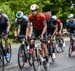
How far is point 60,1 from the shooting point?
3312cm

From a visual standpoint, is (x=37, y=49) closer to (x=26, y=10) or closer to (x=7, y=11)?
(x=7, y=11)

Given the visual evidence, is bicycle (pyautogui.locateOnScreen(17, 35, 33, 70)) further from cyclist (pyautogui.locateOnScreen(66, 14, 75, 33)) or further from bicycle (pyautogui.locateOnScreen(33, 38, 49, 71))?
cyclist (pyautogui.locateOnScreen(66, 14, 75, 33))

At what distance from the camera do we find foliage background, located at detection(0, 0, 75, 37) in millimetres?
26381

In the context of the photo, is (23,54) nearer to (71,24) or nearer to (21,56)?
(21,56)

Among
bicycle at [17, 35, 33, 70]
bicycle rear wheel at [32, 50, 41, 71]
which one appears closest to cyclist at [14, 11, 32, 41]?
bicycle at [17, 35, 33, 70]

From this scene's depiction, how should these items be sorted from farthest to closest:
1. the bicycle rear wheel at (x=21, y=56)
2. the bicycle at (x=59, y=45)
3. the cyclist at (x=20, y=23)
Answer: the bicycle at (x=59, y=45) → the cyclist at (x=20, y=23) → the bicycle rear wheel at (x=21, y=56)

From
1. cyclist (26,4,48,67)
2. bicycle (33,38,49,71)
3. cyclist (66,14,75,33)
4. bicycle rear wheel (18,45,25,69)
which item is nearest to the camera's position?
cyclist (26,4,48,67)

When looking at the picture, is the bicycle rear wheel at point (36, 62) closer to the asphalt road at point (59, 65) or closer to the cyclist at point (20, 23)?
the asphalt road at point (59, 65)

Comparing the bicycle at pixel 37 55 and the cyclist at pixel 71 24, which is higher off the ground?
the cyclist at pixel 71 24

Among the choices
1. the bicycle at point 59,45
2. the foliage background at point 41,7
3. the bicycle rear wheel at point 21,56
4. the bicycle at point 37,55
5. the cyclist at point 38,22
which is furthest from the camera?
the foliage background at point 41,7

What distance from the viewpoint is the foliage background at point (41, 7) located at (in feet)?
86.6

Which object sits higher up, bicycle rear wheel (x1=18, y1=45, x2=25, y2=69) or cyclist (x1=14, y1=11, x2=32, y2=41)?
cyclist (x1=14, y1=11, x2=32, y2=41)

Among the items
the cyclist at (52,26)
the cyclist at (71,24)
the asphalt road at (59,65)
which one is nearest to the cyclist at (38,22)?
the asphalt road at (59,65)

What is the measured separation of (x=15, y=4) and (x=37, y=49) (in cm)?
1625
